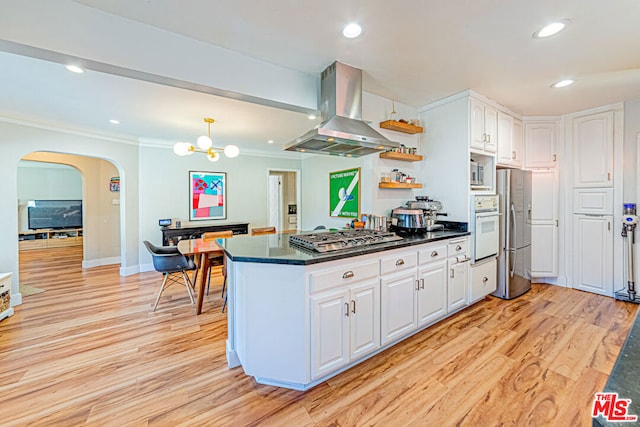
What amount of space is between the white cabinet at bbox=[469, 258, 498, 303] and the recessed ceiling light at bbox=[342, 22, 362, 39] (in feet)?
8.29

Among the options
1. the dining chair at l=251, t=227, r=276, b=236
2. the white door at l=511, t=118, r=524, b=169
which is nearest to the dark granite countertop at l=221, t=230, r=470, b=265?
the dining chair at l=251, t=227, r=276, b=236

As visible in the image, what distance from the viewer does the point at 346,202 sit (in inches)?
200

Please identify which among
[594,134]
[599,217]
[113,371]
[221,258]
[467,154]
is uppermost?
[594,134]

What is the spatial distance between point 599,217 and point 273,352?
4395mm

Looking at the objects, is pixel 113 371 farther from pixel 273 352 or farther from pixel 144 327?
pixel 273 352

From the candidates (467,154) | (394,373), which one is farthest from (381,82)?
(394,373)

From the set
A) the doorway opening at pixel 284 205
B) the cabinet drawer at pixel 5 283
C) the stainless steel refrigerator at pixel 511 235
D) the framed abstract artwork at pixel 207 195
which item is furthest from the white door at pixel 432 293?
the doorway opening at pixel 284 205

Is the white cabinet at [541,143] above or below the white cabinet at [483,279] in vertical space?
above

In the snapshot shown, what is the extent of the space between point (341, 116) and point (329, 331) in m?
1.76

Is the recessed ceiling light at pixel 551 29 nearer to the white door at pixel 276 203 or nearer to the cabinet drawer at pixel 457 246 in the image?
the cabinet drawer at pixel 457 246

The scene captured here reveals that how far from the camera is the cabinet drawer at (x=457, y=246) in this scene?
8.66ft

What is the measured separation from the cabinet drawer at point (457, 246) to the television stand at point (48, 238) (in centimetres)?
921

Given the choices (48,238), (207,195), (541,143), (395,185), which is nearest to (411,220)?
(395,185)

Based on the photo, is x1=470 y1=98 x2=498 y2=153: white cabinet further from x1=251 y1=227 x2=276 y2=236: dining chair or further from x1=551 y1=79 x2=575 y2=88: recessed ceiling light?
x1=251 y1=227 x2=276 y2=236: dining chair
